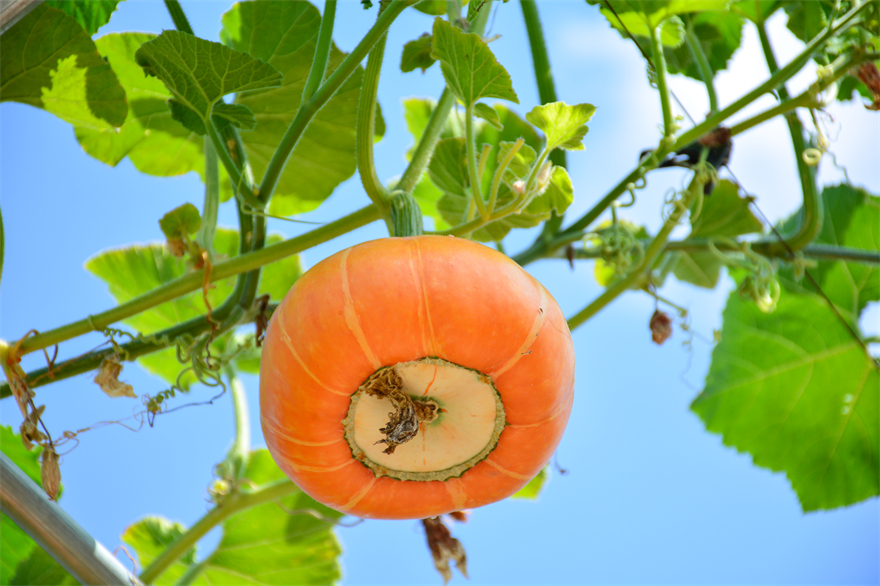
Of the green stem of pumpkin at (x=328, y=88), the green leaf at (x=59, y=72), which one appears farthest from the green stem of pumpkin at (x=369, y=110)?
the green leaf at (x=59, y=72)

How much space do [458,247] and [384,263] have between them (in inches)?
3.6

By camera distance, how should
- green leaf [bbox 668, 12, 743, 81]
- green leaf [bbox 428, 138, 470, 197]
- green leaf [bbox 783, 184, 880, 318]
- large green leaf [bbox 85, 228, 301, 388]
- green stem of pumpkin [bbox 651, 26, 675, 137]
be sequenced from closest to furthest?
green stem of pumpkin [bbox 651, 26, 675, 137], green leaf [bbox 428, 138, 470, 197], green leaf [bbox 668, 12, 743, 81], large green leaf [bbox 85, 228, 301, 388], green leaf [bbox 783, 184, 880, 318]

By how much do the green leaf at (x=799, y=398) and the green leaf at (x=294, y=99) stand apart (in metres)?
1.13

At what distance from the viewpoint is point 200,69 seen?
Answer: 855mm

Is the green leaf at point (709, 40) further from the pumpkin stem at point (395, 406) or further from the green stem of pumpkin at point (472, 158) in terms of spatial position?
the pumpkin stem at point (395, 406)

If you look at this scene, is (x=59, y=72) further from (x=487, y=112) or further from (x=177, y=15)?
(x=487, y=112)

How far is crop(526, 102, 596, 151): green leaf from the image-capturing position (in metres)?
0.75

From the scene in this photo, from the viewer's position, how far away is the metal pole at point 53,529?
2.45ft

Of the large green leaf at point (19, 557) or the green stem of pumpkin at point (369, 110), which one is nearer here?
the green stem of pumpkin at point (369, 110)

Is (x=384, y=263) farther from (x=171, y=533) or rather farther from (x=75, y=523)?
(x=171, y=533)

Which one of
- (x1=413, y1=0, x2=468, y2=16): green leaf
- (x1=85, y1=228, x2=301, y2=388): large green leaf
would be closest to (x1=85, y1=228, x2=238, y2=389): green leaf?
(x1=85, y1=228, x2=301, y2=388): large green leaf

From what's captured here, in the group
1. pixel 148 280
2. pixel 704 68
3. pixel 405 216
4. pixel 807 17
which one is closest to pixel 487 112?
pixel 405 216

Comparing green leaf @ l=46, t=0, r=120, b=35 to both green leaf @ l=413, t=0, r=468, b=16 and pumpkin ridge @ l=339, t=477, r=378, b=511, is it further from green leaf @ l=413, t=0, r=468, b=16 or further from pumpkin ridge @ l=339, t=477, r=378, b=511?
pumpkin ridge @ l=339, t=477, r=378, b=511

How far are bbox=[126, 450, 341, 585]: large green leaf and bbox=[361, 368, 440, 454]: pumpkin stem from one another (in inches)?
33.2
